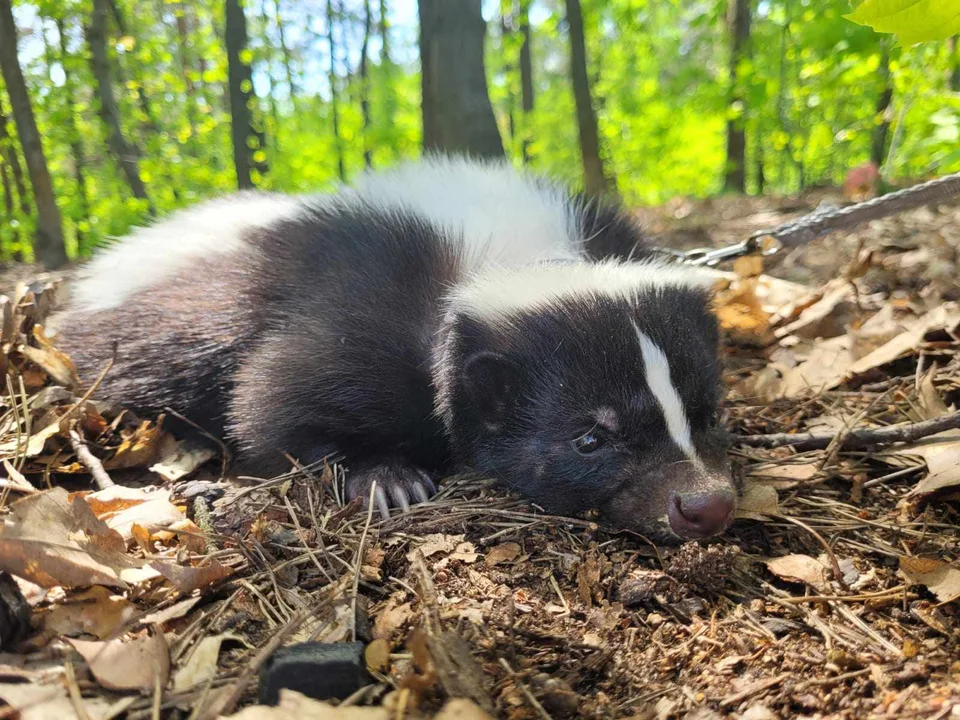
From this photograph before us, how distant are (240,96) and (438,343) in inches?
372

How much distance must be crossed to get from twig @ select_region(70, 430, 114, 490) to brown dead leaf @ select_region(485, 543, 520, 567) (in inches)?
61.9

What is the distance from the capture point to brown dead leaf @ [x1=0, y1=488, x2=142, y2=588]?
1867mm

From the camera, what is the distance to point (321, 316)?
10.2 feet

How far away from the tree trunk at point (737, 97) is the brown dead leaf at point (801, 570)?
28.5 feet

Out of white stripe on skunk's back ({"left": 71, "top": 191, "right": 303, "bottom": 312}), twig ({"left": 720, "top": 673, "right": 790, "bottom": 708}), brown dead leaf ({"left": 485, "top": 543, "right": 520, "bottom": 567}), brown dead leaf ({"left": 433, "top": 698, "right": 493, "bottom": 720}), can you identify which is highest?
white stripe on skunk's back ({"left": 71, "top": 191, "right": 303, "bottom": 312})

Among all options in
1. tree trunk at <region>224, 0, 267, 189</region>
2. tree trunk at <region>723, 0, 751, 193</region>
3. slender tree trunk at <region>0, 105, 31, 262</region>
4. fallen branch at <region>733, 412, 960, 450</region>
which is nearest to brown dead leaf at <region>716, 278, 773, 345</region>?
fallen branch at <region>733, 412, 960, 450</region>

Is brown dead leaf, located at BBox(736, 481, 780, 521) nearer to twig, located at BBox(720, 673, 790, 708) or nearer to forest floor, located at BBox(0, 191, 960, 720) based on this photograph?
forest floor, located at BBox(0, 191, 960, 720)

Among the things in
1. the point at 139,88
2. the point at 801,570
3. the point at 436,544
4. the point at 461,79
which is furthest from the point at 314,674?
the point at 139,88

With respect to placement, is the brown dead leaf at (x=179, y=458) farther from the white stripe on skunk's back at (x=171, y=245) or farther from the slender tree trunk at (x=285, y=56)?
the slender tree trunk at (x=285, y=56)

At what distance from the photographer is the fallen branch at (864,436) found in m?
2.64

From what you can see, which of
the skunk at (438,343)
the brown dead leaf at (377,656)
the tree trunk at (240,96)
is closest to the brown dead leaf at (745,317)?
the skunk at (438,343)

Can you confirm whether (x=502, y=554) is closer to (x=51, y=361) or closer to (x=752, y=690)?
(x=752, y=690)

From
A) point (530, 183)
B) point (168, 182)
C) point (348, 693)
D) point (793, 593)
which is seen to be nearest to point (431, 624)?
point (348, 693)

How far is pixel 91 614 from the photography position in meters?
1.90
